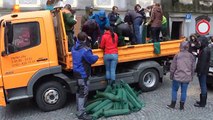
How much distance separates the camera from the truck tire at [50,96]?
735 cm

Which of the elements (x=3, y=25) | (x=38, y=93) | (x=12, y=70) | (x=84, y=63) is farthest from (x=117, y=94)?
(x=3, y=25)

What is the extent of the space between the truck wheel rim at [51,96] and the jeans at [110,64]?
1.37m

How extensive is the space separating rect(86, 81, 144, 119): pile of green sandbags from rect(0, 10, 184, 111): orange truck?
69 centimetres

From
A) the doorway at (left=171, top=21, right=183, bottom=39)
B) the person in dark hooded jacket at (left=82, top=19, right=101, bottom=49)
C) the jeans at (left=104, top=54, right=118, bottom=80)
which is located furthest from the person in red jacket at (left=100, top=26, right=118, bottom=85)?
the doorway at (left=171, top=21, right=183, bottom=39)

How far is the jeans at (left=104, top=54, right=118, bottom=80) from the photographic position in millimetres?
7934

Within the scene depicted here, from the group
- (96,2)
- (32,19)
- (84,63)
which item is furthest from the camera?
(96,2)

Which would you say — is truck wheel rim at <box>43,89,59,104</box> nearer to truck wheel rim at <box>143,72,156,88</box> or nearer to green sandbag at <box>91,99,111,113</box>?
green sandbag at <box>91,99,111,113</box>

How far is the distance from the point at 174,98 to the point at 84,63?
7.14 feet

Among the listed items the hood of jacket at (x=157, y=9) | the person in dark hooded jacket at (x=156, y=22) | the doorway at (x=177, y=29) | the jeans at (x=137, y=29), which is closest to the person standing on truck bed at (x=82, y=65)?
the jeans at (x=137, y=29)

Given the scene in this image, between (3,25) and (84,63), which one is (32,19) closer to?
(3,25)

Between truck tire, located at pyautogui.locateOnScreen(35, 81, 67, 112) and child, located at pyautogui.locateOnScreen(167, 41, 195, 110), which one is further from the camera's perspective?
truck tire, located at pyautogui.locateOnScreen(35, 81, 67, 112)

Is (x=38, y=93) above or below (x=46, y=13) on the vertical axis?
below

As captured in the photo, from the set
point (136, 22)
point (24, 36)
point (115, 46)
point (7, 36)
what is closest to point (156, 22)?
point (136, 22)

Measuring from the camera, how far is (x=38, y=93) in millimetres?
7328
